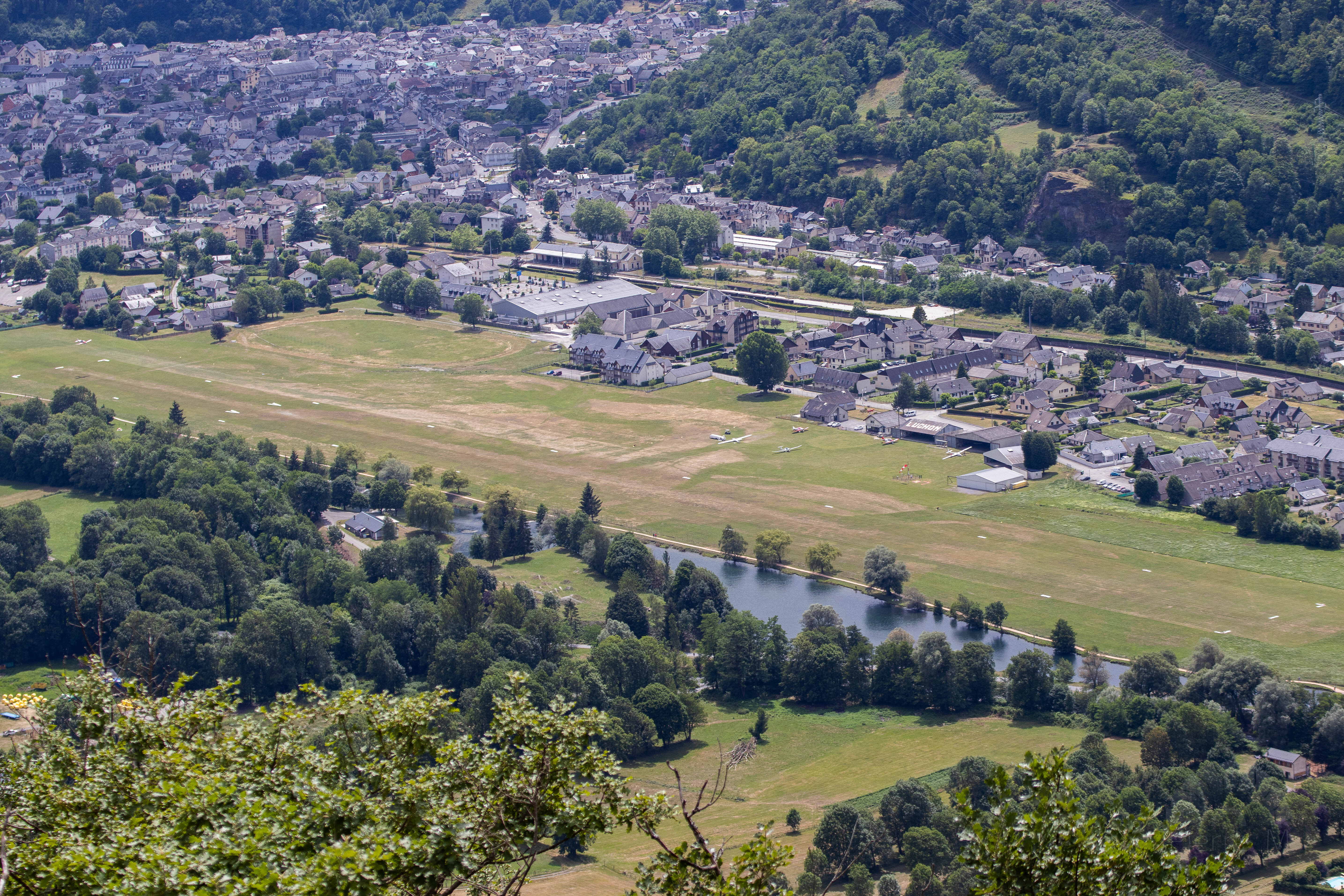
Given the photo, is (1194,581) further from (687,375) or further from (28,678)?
(28,678)

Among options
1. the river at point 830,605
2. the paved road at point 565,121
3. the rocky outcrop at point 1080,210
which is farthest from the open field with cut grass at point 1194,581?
the paved road at point 565,121

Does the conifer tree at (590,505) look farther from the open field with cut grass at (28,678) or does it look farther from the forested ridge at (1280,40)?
the forested ridge at (1280,40)

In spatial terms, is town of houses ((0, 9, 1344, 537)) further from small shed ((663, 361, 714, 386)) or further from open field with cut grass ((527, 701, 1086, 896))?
open field with cut grass ((527, 701, 1086, 896))

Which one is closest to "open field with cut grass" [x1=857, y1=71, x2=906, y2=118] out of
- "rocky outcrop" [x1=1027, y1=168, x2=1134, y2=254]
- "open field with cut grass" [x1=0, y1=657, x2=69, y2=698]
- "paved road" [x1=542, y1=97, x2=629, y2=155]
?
"rocky outcrop" [x1=1027, y1=168, x2=1134, y2=254]

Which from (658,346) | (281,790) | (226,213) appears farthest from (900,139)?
(281,790)

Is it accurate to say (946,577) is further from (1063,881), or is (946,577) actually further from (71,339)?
(71,339)

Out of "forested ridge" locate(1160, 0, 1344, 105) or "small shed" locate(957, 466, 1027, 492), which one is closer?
"small shed" locate(957, 466, 1027, 492)
